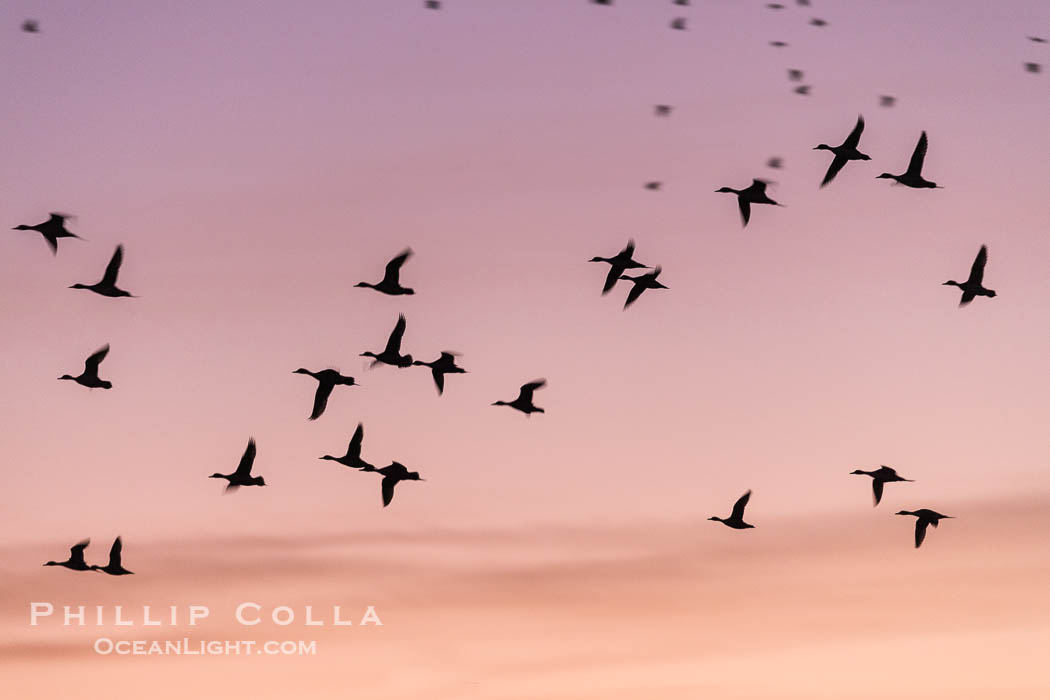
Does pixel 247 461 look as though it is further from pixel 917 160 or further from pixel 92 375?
pixel 917 160

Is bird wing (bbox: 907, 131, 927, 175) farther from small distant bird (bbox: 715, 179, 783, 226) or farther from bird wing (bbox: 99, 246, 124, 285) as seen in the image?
bird wing (bbox: 99, 246, 124, 285)

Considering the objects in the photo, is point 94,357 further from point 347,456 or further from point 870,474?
point 870,474

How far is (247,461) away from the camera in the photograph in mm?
68125

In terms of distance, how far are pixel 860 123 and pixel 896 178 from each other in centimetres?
201

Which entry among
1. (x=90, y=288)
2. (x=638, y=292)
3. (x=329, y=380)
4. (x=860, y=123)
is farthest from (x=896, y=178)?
(x=90, y=288)

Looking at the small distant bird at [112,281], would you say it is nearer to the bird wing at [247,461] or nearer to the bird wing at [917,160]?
the bird wing at [247,461]

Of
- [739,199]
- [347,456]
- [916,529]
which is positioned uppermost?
[739,199]

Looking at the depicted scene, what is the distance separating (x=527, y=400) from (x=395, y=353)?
4.61 meters

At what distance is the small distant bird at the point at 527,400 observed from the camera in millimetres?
67625

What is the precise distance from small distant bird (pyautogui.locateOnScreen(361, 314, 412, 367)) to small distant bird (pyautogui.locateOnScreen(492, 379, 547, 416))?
Result: 12.6 ft

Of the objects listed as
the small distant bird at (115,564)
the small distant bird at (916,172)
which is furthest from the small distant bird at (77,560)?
the small distant bird at (916,172)

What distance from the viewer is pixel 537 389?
67.7 meters

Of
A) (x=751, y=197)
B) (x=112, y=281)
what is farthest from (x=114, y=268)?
(x=751, y=197)

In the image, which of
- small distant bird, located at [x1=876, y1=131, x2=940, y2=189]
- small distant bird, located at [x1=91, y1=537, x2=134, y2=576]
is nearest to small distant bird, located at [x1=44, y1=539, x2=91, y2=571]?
small distant bird, located at [x1=91, y1=537, x2=134, y2=576]
